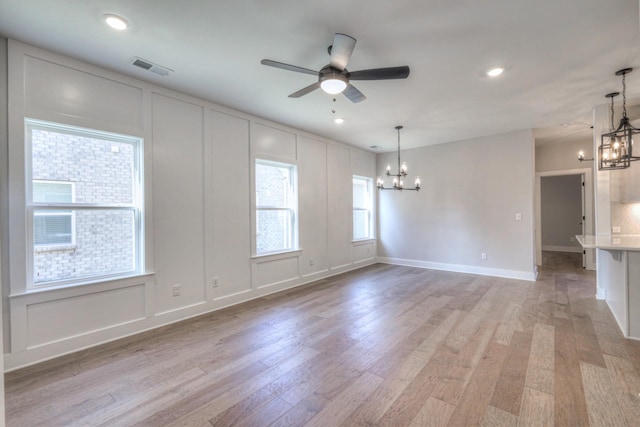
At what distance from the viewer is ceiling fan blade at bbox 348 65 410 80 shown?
2.44m

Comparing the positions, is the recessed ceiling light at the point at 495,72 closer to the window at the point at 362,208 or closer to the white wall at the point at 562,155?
the window at the point at 362,208

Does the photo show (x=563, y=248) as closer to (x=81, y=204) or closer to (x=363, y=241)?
(x=363, y=241)

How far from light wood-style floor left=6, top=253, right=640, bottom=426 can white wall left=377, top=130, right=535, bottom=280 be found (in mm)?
1760

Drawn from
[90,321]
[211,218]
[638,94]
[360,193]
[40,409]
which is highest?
[638,94]

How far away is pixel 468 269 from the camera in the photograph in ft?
19.9

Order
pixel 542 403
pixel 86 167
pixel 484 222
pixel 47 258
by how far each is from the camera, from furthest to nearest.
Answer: pixel 484 222, pixel 86 167, pixel 47 258, pixel 542 403

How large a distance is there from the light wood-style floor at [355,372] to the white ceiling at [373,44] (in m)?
2.78

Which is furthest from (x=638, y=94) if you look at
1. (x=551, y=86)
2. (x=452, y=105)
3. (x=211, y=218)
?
(x=211, y=218)

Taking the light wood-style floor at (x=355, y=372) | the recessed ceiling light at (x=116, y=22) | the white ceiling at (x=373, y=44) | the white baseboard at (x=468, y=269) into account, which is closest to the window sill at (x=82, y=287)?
the light wood-style floor at (x=355, y=372)

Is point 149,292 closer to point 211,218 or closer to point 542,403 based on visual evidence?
point 211,218

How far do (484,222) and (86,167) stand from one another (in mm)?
6351

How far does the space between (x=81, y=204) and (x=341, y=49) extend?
2.93m

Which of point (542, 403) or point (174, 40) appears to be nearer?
point (542, 403)

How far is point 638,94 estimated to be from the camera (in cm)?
373
